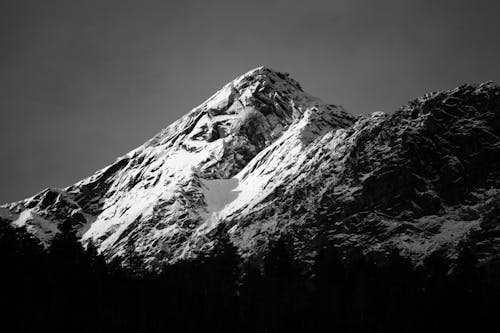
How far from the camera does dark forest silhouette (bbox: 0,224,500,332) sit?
352 feet

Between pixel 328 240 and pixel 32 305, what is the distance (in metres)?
105

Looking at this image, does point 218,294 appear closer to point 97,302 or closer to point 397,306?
point 97,302

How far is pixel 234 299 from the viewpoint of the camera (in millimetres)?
121938

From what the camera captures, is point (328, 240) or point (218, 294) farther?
point (328, 240)

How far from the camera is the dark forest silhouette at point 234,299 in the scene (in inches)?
4222

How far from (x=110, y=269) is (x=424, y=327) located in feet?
197

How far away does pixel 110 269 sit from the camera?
14512cm

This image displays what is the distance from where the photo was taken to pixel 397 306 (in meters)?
109

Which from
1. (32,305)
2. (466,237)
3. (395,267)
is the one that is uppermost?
(466,237)

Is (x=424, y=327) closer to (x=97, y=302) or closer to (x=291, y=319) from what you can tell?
(x=291, y=319)

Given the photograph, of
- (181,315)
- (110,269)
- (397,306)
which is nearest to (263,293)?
(181,315)

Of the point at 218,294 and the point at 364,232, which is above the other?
the point at 364,232

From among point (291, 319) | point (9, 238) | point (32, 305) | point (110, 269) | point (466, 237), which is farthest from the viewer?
point (466, 237)

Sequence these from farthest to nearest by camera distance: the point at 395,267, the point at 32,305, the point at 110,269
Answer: the point at 110,269 → the point at 395,267 → the point at 32,305
